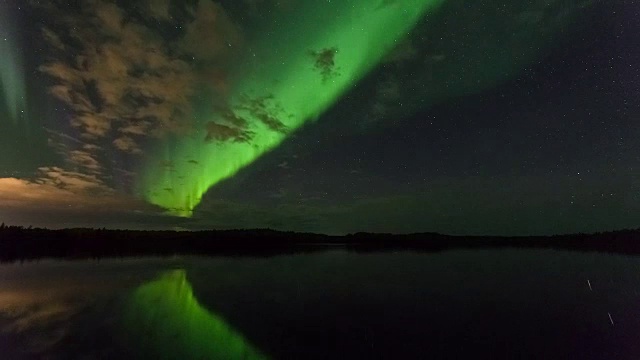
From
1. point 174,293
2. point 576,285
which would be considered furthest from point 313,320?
point 576,285

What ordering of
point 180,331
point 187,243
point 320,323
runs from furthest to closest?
point 187,243, point 320,323, point 180,331

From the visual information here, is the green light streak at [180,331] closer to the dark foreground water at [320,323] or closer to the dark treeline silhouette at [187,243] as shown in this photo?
the dark foreground water at [320,323]

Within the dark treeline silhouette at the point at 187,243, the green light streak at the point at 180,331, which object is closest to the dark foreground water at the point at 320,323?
the green light streak at the point at 180,331

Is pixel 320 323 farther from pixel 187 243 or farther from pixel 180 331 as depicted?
pixel 187 243

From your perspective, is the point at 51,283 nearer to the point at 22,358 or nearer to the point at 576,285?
the point at 22,358

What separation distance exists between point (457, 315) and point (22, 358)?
16.3m

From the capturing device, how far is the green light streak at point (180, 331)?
11.3 metres

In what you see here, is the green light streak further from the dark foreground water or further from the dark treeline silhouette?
the dark treeline silhouette

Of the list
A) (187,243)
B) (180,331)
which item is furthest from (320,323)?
(187,243)

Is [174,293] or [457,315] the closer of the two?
[457,315]

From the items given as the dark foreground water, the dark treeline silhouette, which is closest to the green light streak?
the dark foreground water

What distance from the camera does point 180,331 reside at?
14078 mm

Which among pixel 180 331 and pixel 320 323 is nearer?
pixel 180 331

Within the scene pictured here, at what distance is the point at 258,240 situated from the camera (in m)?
171
